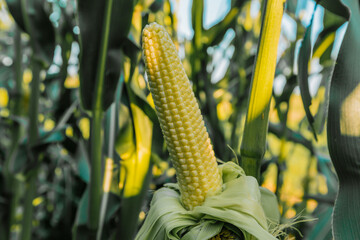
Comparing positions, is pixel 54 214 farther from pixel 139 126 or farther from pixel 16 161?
→ pixel 139 126

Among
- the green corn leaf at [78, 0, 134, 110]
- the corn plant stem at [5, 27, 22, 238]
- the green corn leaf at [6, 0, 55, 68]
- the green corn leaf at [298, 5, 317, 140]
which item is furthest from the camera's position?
the corn plant stem at [5, 27, 22, 238]

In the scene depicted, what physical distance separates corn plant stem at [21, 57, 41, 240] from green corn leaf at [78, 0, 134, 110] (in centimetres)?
33

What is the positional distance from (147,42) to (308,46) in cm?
27

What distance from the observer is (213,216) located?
1.06ft

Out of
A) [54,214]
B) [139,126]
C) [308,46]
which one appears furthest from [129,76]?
[54,214]

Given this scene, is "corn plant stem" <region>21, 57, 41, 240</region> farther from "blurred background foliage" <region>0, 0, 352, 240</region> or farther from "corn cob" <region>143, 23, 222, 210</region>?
"corn cob" <region>143, 23, 222, 210</region>

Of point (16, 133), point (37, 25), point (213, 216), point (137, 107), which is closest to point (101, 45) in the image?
point (137, 107)

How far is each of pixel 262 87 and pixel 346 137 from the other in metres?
0.11

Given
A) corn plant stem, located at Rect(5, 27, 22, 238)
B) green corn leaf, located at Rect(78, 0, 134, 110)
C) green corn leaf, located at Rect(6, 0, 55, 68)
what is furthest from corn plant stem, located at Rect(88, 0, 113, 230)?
corn plant stem, located at Rect(5, 27, 22, 238)

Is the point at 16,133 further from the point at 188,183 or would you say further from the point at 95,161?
the point at 188,183

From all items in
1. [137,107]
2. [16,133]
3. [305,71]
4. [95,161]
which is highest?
[305,71]

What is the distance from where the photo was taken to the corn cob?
0.33m

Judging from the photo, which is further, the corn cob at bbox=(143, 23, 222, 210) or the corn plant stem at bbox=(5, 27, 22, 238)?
the corn plant stem at bbox=(5, 27, 22, 238)

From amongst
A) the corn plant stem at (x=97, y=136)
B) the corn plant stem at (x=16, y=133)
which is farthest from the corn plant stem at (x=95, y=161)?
the corn plant stem at (x=16, y=133)
